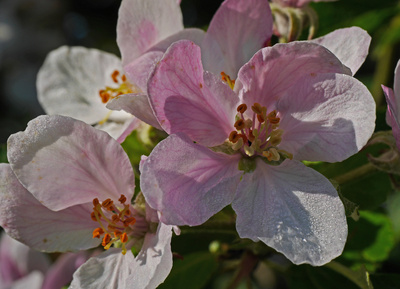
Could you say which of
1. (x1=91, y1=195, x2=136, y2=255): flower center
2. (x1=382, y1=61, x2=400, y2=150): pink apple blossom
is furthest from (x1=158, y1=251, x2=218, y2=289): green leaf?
(x1=382, y1=61, x2=400, y2=150): pink apple blossom

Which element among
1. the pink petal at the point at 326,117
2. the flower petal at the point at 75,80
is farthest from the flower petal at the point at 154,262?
the flower petal at the point at 75,80

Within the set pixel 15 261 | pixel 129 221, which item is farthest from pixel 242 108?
pixel 15 261

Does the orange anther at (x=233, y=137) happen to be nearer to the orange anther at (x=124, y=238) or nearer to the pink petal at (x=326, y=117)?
the pink petal at (x=326, y=117)

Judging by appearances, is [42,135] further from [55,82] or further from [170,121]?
[55,82]

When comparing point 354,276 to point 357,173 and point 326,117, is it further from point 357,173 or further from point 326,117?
point 326,117

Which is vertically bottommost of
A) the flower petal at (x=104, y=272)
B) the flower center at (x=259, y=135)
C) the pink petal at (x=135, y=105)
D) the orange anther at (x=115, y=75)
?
the flower petal at (x=104, y=272)

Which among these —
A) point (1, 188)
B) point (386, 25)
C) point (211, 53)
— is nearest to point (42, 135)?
point (1, 188)

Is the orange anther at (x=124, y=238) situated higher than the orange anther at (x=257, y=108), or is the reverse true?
the orange anther at (x=257, y=108)
